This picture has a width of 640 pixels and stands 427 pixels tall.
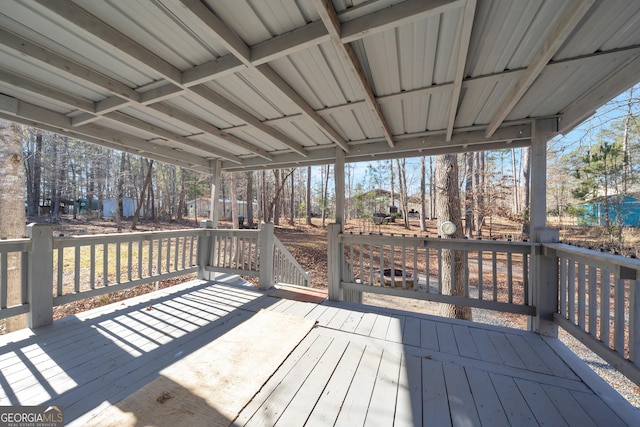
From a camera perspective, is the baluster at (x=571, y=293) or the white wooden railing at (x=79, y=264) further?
the white wooden railing at (x=79, y=264)

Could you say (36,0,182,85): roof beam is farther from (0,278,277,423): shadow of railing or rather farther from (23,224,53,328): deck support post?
(0,278,277,423): shadow of railing

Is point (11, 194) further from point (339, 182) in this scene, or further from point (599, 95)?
point (599, 95)

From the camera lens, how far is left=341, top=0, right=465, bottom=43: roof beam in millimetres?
1316

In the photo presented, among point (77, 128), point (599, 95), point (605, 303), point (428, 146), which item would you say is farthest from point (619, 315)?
point (77, 128)

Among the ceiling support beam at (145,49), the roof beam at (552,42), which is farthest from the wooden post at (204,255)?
the roof beam at (552,42)

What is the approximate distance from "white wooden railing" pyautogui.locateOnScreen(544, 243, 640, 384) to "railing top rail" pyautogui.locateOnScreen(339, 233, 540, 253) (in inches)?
11.2

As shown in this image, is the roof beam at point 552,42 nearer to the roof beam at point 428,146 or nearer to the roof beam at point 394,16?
the roof beam at point 394,16

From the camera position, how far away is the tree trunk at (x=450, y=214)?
4785 mm

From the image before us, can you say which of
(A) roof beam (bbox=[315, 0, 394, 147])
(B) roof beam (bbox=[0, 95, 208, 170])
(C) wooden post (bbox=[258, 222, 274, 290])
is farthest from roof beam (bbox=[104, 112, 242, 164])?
(A) roof beam (bbox=[315, 0, 394, 147])

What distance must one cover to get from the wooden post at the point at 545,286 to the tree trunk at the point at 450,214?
2.11 meters

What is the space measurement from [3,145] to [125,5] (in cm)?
446

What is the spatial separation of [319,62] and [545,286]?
3152 millimetres

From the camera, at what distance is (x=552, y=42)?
152 cm

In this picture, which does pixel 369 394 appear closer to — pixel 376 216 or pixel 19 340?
pixel 19 340
